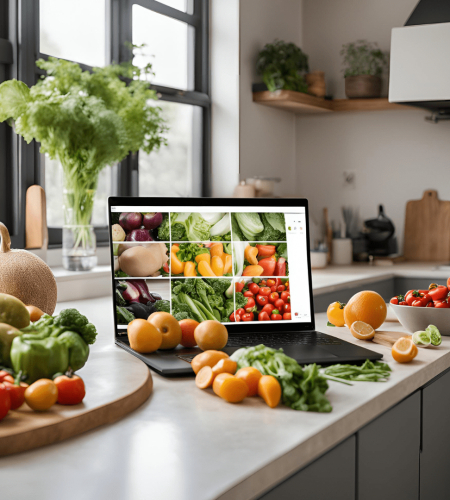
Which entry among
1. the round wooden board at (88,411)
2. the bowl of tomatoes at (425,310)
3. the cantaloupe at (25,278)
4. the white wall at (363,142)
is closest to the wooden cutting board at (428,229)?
the white wall at (363,142)

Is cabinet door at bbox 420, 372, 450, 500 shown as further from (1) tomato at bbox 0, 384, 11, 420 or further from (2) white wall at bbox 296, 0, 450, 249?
(2) white wall at bbox 296, 0, 450, 249

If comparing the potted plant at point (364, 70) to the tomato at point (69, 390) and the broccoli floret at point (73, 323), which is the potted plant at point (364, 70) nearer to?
the broccoli floret at point (73, 323)

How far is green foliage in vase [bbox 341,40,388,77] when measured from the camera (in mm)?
3355

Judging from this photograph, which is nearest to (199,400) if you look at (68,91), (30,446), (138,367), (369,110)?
(138,367)

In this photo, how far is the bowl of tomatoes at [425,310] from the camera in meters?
1.30

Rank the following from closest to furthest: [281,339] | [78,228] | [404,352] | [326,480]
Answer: [326,480], [404,352], [281,339], [78,228]

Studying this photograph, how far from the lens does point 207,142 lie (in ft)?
10.7

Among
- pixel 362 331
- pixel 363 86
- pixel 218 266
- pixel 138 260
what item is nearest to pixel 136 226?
pixel 138 260

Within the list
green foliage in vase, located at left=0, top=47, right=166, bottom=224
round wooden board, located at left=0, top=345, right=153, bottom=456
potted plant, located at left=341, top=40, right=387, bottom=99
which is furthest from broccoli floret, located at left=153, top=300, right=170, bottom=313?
potted plant, located at left=341, top=40, right=387, bottom=99

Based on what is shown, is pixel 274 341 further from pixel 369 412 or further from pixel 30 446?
pixel 30 446

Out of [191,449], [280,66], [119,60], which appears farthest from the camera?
[280,66]

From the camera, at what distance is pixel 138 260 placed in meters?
1.26

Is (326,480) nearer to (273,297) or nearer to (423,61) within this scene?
(273,297)

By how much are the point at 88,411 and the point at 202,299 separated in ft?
1.72
